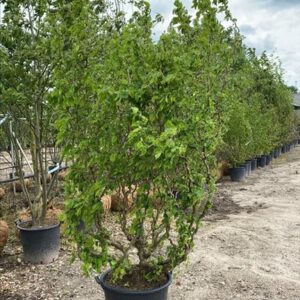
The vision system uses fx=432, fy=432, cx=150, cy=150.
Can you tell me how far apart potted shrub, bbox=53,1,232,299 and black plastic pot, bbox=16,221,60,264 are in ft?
5.15

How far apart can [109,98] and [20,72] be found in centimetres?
214

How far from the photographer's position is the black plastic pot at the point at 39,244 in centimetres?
452

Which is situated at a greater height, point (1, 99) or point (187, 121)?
point (1, 99)

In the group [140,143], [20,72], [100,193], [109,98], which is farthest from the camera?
[20,72]

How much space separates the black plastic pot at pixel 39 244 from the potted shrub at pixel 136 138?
157cm

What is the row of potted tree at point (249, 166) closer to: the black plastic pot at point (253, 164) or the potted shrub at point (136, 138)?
the black plastic pot at point (253, 164)

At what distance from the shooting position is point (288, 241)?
5.41 meters

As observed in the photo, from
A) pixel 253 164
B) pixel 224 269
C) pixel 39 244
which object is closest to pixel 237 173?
pixel 253 164

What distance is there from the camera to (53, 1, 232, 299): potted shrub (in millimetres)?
2627

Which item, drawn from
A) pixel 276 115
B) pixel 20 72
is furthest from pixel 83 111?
pixel 276 115

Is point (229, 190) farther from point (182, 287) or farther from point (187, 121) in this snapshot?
point (187, 121)

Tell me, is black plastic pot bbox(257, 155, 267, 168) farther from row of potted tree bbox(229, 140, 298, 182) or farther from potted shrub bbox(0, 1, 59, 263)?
potted shrub bbox(0, 1, 59, 263)

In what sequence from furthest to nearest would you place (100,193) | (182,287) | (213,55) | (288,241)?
(288,241), (182,287), (213,55), (100,193)

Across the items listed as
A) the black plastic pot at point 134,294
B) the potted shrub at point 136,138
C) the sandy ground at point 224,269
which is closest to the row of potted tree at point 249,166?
the sandy ground at point 224,269
